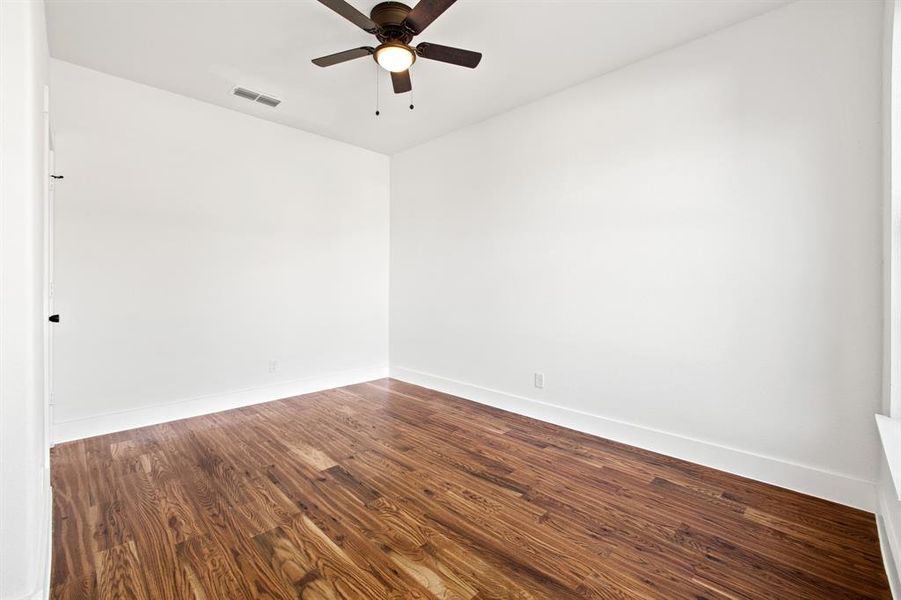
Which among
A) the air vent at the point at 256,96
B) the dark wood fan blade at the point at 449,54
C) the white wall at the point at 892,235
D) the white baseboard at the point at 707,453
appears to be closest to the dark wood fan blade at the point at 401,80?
the dark wood fan blade at the point at 449,54

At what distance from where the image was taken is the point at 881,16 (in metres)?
2.12

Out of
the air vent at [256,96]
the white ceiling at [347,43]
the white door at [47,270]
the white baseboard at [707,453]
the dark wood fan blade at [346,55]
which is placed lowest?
the white baseboard at [707,453]

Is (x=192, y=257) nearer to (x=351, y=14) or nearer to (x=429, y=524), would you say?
(x=351, y=14)

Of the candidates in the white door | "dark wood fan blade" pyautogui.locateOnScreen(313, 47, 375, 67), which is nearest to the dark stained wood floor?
the white door

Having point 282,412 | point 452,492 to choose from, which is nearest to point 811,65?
point 452,492

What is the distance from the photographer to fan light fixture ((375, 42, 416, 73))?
242 centimetres

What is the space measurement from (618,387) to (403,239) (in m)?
3.09

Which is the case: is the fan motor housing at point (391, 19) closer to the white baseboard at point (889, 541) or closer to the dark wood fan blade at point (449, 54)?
the dark wood fan blade at point (449, 54)

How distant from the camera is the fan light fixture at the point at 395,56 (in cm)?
242

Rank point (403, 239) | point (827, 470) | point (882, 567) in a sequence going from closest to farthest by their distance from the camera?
point (882, 567)
point (827, 470)
point (403, 239)

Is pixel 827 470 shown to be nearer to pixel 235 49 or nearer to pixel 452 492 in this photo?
pixel 452 492

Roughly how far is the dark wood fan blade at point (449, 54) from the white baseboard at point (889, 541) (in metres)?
3.06

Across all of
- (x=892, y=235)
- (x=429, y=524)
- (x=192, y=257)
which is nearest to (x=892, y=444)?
(x=892, y=235)

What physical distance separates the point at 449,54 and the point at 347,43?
842 millimetres
